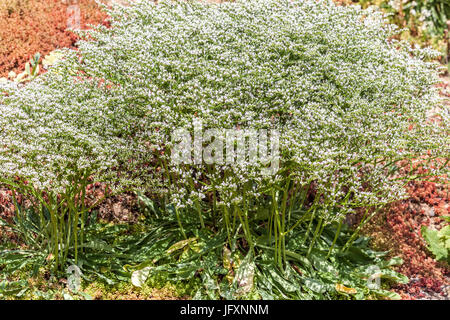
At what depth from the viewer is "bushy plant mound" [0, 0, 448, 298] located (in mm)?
4523

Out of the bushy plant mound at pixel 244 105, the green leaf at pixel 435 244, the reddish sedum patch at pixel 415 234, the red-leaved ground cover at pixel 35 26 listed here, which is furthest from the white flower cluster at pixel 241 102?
the red-leaved ground cover at pixel 35 26

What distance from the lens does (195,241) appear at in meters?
5.79

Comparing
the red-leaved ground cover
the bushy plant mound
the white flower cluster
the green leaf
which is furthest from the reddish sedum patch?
the red-leaved ground cover

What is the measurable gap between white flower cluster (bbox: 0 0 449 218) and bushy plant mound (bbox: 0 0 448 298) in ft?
0.07

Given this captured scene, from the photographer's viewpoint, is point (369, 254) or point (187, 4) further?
point (187, 4)

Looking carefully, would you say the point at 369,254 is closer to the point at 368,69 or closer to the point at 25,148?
the point at 368,69

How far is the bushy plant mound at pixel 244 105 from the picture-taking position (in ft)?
14.8

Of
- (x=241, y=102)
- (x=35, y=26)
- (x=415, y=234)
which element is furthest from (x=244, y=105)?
(x=35, y=26)

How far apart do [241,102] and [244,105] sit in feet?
0.80

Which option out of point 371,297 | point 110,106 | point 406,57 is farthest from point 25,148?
point 406,57

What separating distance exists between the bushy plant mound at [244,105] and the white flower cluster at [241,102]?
0.07ft

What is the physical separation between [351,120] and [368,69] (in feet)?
2.31

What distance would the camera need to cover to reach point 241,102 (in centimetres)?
486

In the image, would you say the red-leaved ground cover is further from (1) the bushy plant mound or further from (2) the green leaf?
(2) the green leaf
